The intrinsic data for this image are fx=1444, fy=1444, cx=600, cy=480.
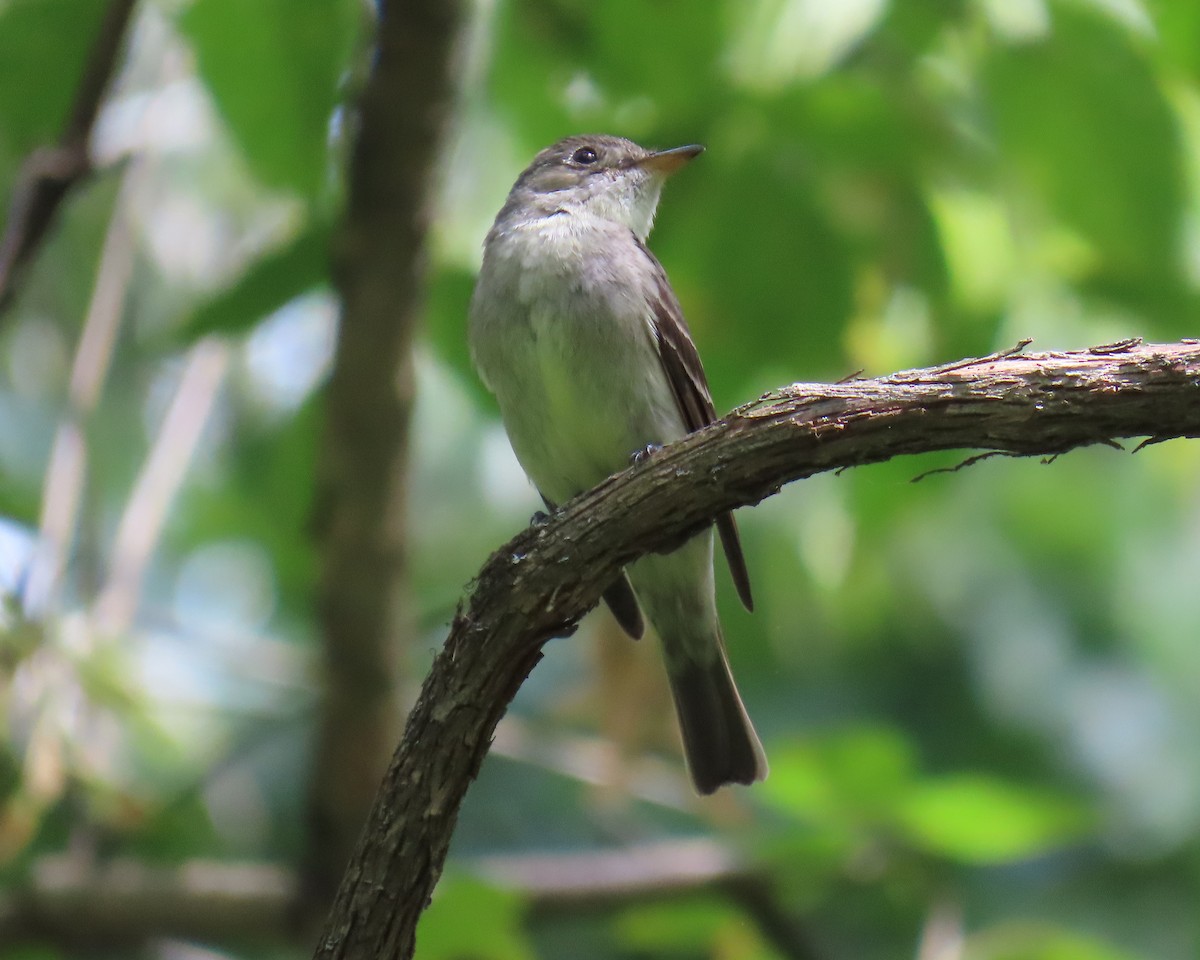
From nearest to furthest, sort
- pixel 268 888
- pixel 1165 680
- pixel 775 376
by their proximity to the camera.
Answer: pixel 775 376 < pixel 268 888 < pixel 1165 680

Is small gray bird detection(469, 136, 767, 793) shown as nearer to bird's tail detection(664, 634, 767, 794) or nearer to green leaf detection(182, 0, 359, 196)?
bird's tail detection(664, 634, 767, 794)

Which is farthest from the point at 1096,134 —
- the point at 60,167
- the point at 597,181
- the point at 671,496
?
the point at 60,167

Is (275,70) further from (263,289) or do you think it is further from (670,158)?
(670,158)

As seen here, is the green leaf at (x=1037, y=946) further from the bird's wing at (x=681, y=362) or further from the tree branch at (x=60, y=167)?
the tree branch at (x=60, y=167)

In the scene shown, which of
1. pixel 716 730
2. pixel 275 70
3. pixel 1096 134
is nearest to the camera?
pixel 1096 134

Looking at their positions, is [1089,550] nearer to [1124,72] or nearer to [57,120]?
[1124,72]

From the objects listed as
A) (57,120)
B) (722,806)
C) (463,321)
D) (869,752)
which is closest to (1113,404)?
(869,752)
